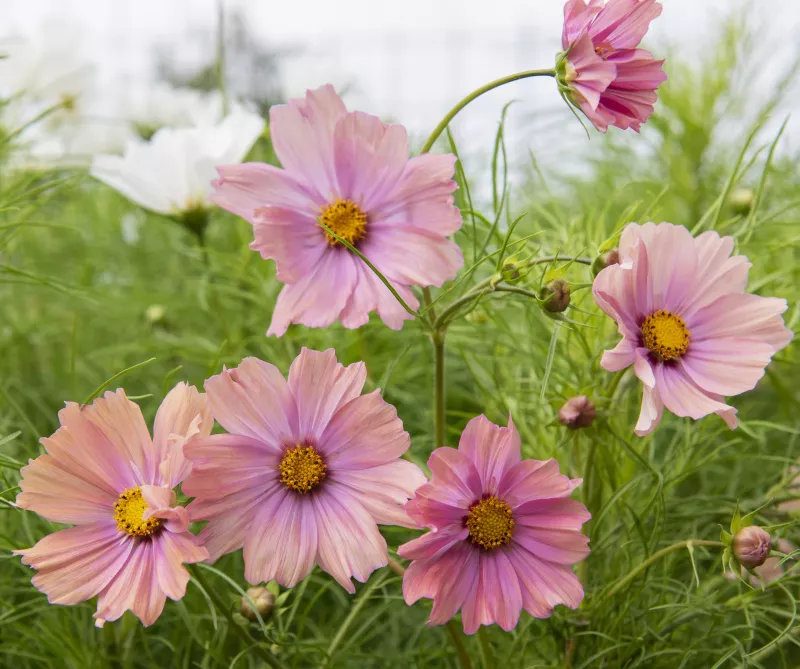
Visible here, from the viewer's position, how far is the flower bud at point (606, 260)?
286 mm

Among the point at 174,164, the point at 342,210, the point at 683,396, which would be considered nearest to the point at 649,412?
the point at 683,396

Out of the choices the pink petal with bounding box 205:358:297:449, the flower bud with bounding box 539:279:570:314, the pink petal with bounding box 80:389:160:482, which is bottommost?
the pink petal with bounding box 80:389:160:482

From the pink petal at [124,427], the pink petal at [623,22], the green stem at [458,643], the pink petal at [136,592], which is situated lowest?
the pink petal at [136,592]

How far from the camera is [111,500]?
10.8 inches

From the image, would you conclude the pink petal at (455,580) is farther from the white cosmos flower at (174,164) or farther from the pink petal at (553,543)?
the white cosmos flower at (174,164)

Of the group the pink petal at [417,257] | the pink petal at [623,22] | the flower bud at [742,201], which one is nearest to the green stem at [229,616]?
the pink petal at [417,257]

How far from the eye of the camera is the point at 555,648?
1.22 ft

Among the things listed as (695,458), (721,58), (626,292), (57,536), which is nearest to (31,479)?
(57,536)

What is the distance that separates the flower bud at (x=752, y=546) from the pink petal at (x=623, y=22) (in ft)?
0.55

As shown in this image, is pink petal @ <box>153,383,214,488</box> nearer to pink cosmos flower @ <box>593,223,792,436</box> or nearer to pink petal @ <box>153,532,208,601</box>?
pink petal @ <box>153,532,208,601</box>

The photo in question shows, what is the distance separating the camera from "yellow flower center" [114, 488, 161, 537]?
0.86ft

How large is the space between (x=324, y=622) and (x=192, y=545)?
0.25 meters

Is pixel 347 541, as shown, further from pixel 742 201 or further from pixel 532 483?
pixel 742 201

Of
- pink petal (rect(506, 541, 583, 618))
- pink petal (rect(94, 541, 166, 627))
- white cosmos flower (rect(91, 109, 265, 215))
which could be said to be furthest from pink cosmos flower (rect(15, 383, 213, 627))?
white cosmos flower (rect(91, 109, 265, 215))
